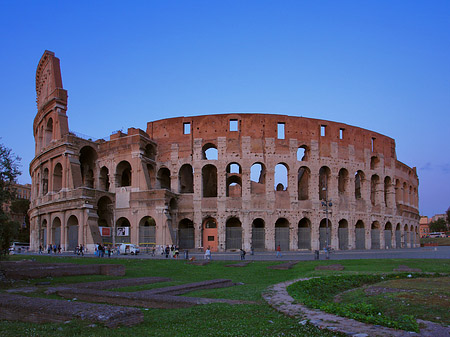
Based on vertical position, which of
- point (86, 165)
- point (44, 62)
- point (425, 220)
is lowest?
point (425, 220)

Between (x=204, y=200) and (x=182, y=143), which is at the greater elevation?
(x=182, y=143)

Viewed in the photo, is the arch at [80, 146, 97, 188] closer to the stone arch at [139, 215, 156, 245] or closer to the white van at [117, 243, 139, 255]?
the stone arch at [139, 215, 156, 245]

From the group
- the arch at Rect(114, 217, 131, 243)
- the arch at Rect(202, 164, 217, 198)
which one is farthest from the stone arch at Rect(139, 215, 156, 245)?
the arch at Rect(202, 164, 217, 198)

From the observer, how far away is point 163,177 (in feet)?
147

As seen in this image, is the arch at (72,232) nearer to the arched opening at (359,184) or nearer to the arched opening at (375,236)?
the arched opening at (359,184)

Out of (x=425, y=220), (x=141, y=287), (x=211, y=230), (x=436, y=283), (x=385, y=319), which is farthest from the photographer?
(x=425, y=220)

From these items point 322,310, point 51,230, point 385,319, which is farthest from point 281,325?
point 51,230

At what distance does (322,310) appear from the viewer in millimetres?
6906

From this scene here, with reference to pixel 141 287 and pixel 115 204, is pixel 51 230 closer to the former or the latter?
pixel 115 204

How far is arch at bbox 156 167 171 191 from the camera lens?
43.2 m

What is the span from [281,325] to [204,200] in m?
34.2

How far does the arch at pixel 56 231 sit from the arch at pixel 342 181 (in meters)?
29.8

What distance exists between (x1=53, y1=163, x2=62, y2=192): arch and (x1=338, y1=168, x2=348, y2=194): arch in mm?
30022

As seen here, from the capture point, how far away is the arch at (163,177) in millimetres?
43156
